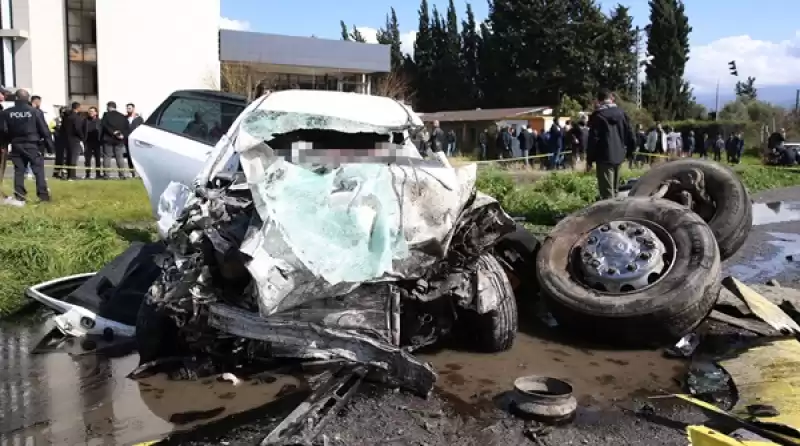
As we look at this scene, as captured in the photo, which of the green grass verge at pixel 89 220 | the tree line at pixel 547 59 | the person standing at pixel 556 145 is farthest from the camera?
the tree line at pixel 547 59

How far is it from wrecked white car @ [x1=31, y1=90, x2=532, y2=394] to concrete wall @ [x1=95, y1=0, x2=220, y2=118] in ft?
88.0

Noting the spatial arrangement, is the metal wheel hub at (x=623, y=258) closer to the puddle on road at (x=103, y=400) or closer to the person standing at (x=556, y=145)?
the puddle on road at (x=103, y=400)

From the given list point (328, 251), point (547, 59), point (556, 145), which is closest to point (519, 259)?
point (328, 251)

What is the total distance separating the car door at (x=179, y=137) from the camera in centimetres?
697

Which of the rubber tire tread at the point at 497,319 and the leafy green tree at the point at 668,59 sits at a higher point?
the leafy green tree at the point at 668,59

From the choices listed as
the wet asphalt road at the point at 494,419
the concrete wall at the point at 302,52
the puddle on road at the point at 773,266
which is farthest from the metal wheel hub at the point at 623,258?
the concrete wall at the point at 302,52

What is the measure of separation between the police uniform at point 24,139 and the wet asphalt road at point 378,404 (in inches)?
232

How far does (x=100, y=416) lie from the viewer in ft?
13.5

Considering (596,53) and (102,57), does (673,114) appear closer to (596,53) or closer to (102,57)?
(596,53)

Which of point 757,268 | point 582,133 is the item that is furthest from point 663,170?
point 582,133

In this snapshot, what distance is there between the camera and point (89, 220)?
845cm

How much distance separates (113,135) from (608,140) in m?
9.77

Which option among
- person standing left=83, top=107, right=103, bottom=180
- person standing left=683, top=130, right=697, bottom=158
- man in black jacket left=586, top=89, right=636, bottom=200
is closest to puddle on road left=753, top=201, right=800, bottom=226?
man in black jacket left=586, top=89, right=636, bottom=200

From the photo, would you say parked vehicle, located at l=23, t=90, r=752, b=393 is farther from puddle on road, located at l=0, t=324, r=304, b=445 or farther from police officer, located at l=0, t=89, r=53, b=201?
police officer, located at l=0, t=89, r=53, b=201
